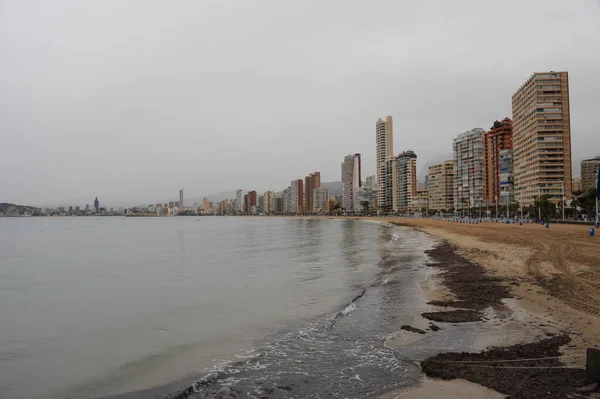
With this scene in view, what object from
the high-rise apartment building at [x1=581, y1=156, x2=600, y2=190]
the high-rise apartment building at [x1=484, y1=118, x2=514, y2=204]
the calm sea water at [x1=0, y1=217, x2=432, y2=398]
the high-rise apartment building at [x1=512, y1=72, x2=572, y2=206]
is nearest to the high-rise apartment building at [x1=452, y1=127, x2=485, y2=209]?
the high-rise apartment building at [x1=484, y1=118, x2=514, y2=204]

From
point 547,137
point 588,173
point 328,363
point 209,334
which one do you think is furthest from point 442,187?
point 328,363

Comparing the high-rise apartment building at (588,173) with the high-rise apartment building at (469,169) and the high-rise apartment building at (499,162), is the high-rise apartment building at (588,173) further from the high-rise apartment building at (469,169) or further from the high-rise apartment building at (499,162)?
the high-rise apartment building at (469,169)

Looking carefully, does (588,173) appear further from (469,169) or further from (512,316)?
(512,316)

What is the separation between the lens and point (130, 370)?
26.0ft

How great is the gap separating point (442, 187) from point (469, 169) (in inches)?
890

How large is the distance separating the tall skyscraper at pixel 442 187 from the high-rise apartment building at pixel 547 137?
74069 mm

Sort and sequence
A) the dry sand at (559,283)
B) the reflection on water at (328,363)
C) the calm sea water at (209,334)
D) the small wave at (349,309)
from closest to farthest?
the reflection on water at (328,363) → the calm sea water at (209,334) → the dry sand at (559,283) → the small wave at (349,309)

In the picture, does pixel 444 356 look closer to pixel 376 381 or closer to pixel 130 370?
pixel 376 381

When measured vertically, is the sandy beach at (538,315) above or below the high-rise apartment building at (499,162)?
below

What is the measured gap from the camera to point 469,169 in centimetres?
16688

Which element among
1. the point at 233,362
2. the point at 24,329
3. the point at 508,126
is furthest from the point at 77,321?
the point at 508,126

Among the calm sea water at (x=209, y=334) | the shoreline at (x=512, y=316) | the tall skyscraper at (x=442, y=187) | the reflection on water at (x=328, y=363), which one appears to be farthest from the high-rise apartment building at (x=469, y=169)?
the reflection on water at (x=328, y=363)

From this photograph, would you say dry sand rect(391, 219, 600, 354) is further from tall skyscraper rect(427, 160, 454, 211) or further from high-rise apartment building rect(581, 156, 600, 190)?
tall skyscraper rect(427, 160, 454, 211)

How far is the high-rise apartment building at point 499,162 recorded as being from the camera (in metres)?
134
